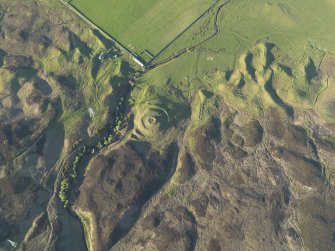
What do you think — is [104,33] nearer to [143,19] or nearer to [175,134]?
[143,19]

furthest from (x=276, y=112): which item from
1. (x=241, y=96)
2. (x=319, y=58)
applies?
(x=319, y=58)

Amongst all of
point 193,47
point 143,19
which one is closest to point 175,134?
point 193,47

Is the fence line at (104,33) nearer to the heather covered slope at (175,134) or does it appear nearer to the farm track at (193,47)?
the heather covered slope at (175,134)

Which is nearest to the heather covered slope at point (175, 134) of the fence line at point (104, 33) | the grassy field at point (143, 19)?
the fence line at point (104, 33)

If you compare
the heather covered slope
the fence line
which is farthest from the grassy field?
the heather covered slope

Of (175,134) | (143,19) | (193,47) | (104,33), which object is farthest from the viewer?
(143,19)

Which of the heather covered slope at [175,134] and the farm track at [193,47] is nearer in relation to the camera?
the heather covered slope at [175,134]
